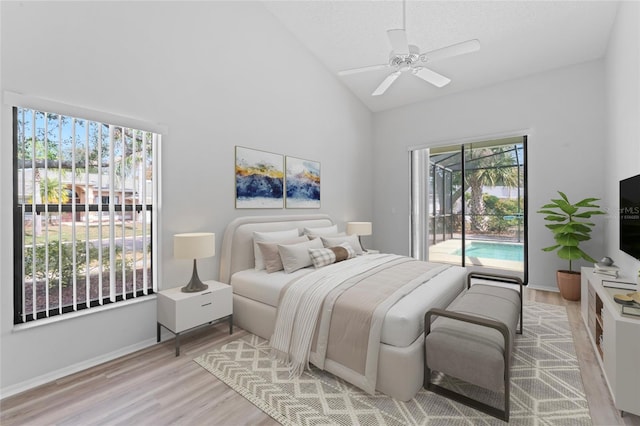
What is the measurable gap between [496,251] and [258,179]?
13.6 ft

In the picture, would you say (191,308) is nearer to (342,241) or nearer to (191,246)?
(191,246)

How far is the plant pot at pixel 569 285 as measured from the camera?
378cm

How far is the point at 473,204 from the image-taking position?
16.9 ft

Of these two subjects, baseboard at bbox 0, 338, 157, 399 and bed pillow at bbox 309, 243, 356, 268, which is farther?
bed pillow at bbox 309, 243, 356, 268

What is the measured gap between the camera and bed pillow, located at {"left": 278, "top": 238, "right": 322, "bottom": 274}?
312 centimetres

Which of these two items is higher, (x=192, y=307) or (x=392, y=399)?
(x=192, y=307)

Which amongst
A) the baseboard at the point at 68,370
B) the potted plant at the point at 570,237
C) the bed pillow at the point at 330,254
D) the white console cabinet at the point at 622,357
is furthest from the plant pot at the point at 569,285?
the baseboard at the point at 68,370

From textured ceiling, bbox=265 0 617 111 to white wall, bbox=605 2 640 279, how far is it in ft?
1.02

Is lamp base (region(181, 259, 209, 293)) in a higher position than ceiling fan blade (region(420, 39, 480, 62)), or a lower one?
lower

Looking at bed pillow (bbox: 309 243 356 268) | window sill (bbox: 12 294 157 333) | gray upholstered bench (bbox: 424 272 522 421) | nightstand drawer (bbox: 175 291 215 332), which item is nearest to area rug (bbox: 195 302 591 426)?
gray upholstered bench (bbox: 424 272 522 421)

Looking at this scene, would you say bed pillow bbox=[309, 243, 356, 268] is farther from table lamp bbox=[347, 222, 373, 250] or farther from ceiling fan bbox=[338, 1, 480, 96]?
ceiling fan bbox=[338, 1, 480, 96]

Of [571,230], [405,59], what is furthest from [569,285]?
[405,59]

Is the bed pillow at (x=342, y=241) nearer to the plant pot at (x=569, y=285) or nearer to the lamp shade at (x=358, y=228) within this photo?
the lamp shade at (x=358, y=228)

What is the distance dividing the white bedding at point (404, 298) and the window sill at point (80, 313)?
2.78 ft
